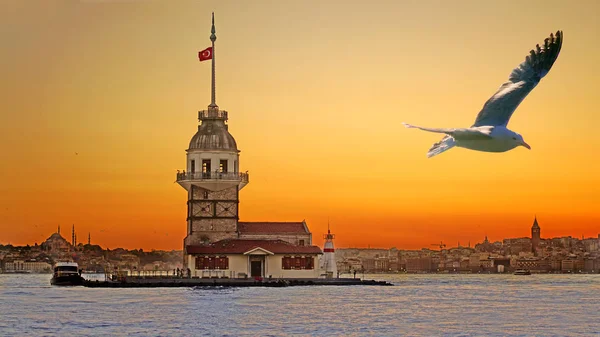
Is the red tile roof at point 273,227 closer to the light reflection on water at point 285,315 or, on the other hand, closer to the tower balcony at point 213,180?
the tower balcony at point 213,180

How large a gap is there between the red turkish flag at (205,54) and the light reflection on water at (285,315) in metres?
18.1

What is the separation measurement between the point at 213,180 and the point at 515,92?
223 ft

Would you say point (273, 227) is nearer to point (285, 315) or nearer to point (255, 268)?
point (255, 268)

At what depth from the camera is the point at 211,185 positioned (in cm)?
8638

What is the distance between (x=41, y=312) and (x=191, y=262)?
24.9 metres

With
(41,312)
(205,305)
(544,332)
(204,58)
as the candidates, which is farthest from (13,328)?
(204,58)

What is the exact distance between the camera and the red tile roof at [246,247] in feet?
276

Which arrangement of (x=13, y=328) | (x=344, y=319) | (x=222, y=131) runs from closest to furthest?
(x=13, y=328) < (x=344, y=319) < (x=222, y=131)

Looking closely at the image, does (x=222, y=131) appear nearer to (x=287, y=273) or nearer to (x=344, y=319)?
(x=287, y=273)

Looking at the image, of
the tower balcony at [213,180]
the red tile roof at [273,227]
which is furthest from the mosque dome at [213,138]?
the red tile roof at [273,227]

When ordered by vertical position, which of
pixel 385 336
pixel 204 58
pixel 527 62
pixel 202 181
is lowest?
pixel 385 336

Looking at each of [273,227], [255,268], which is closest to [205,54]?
[273,227]

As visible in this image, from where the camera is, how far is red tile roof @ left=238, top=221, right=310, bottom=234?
88750mm

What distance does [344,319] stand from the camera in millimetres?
55375
